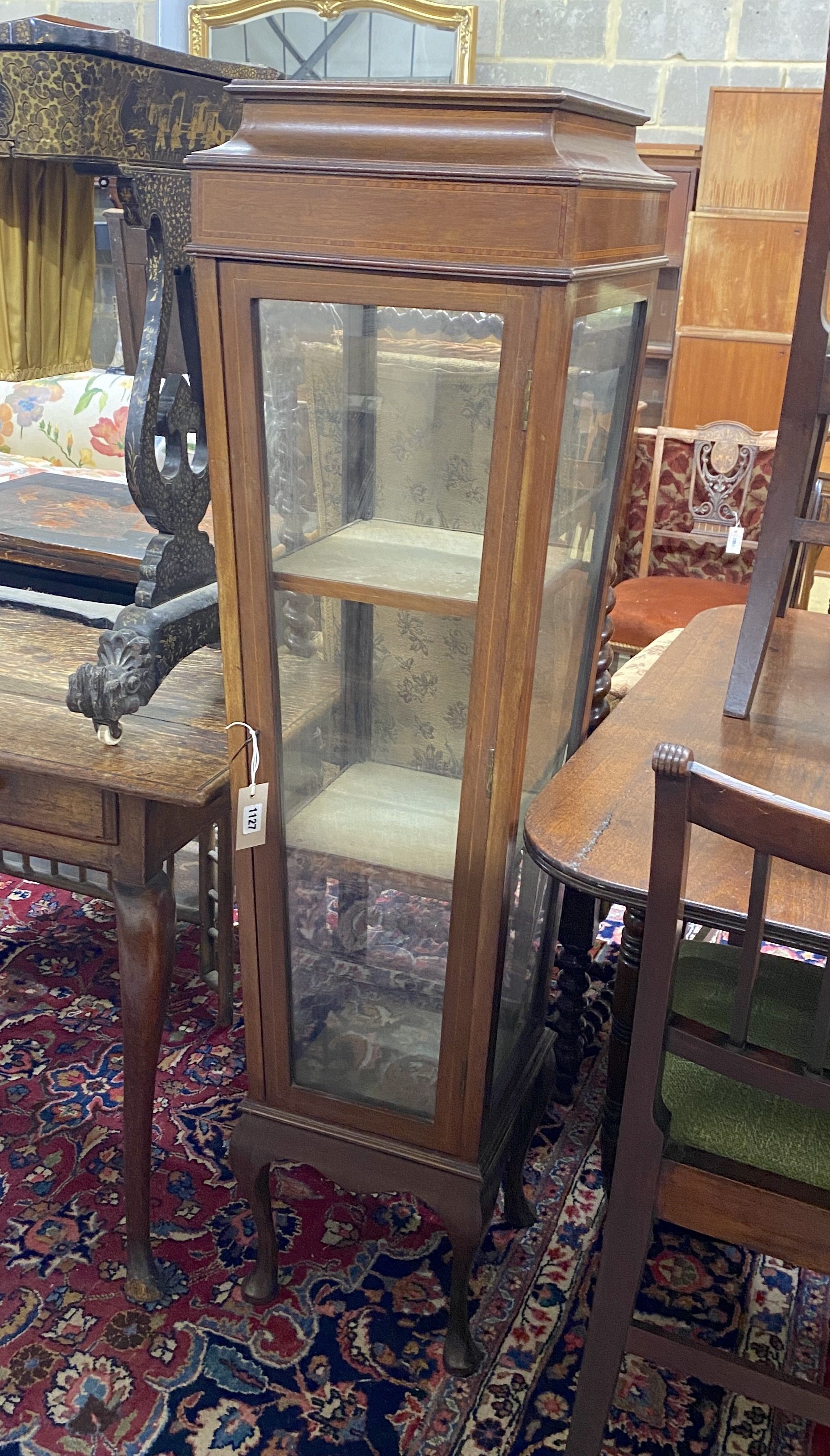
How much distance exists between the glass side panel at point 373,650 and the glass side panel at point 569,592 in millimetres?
104

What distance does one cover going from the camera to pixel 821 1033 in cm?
111

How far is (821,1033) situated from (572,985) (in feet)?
3.43

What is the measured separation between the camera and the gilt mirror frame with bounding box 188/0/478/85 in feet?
14.8

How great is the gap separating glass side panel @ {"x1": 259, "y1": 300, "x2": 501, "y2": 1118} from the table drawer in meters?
0.25

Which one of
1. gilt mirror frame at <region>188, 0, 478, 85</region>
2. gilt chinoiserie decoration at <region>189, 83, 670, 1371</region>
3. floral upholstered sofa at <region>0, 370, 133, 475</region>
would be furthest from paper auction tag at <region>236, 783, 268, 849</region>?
gilt mirror frame at <region>188, 0, 478, 85</region>

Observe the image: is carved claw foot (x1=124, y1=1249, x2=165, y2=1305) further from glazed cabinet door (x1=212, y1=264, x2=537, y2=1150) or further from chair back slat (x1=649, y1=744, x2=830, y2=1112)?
chair back slat (x1=649, y1=744, x2=830, y2=1112)

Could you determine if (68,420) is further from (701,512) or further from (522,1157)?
(522,1157)

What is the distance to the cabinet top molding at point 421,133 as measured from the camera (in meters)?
1.11

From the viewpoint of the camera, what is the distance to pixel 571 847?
1284 millimetres

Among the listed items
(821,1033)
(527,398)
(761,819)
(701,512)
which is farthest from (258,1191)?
(701,512)

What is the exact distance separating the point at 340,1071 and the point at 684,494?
8.89 ft

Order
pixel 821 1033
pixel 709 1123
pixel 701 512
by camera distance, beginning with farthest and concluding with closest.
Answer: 1. pixel 701 512
2. pixel 709 1123
3. pixel 821 1033

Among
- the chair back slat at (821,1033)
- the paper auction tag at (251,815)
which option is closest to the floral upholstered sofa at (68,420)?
the paper auction tag at (251,815)

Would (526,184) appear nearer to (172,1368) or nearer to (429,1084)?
(429,1084)
